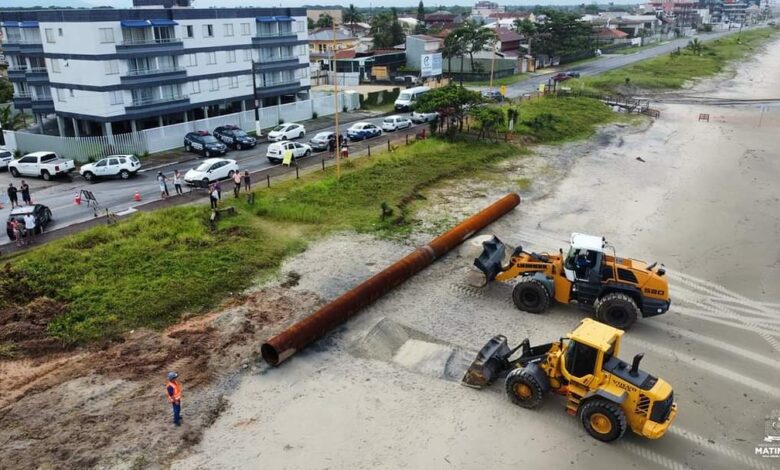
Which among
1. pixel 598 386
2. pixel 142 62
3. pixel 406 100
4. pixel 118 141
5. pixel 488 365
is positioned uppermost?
pixel 142 62

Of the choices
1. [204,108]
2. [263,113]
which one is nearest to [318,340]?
[263,113]

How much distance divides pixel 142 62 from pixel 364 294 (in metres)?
34.8

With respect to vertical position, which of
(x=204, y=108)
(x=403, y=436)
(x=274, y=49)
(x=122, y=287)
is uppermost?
(x=274, y=49)

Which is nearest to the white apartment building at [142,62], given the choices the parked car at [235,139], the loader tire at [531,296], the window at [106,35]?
the window at [106,35]

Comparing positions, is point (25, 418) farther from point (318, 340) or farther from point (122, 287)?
point (318, 340)

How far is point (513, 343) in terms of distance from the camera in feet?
57.9

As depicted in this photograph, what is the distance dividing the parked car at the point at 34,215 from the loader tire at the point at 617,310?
23679mm

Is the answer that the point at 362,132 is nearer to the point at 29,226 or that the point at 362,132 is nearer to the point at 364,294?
the point at 29,226

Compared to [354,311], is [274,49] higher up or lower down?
higher up

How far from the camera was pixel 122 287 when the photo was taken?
19.9m

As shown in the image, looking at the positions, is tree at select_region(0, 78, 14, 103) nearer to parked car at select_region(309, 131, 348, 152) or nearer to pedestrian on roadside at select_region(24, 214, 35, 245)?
parked car at select_region(309, 131, 348, 152)

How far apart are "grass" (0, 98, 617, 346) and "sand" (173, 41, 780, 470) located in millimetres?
1753

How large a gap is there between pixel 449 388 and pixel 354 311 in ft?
15.2

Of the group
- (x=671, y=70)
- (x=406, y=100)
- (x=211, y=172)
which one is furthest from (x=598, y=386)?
(x=671, y=70)
